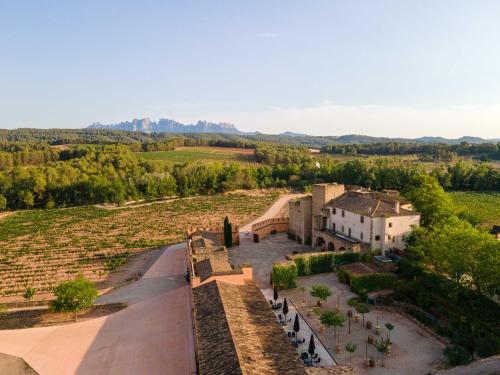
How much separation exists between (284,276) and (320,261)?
5700 mm

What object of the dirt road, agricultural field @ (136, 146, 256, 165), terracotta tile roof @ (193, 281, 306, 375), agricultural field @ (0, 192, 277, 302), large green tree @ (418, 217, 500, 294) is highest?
agricultural field @ (136, 146, 256, 165)

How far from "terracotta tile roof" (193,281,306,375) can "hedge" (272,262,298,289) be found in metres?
8.22

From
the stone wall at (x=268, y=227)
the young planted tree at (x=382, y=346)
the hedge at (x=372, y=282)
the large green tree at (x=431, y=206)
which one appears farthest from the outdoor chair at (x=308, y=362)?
the stone wall at (x=268, y=227)

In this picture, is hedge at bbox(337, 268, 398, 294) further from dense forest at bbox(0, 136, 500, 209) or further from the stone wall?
dense forest at bbox(0, 136, 500, 209)

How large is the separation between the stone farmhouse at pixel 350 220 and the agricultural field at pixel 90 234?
1945 centimetres

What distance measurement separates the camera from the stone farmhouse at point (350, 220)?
131 ft

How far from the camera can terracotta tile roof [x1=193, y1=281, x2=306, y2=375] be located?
56.4ft

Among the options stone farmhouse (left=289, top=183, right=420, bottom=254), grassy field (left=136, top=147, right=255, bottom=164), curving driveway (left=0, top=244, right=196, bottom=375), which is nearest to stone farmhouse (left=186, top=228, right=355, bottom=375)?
curving driveway (left=0, top=244, right=196, bottom=375)

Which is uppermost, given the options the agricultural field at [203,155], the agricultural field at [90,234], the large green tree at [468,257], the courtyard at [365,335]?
the agricultural field at [203,155]

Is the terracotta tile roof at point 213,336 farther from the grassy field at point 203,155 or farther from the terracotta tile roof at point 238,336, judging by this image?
the grassy field at point 203,155

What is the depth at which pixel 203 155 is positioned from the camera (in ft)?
539

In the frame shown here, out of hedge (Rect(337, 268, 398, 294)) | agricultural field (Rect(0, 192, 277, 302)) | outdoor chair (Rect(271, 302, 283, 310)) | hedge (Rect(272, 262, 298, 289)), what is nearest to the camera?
outdoor chair (Rect(271, 302, 283, 310))

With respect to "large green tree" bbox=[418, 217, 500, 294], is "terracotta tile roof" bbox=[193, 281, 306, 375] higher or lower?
lower

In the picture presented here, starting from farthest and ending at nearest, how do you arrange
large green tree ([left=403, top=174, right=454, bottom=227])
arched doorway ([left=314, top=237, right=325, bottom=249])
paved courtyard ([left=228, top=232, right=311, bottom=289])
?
1. arched doorway ([left=314, top=237, right=325, bottom=249])
2. large green tree ([left=403, top=174, right=454, bottom=227])
3. paved courtyard ([left=228, top=232, right=311, bottom=289])
